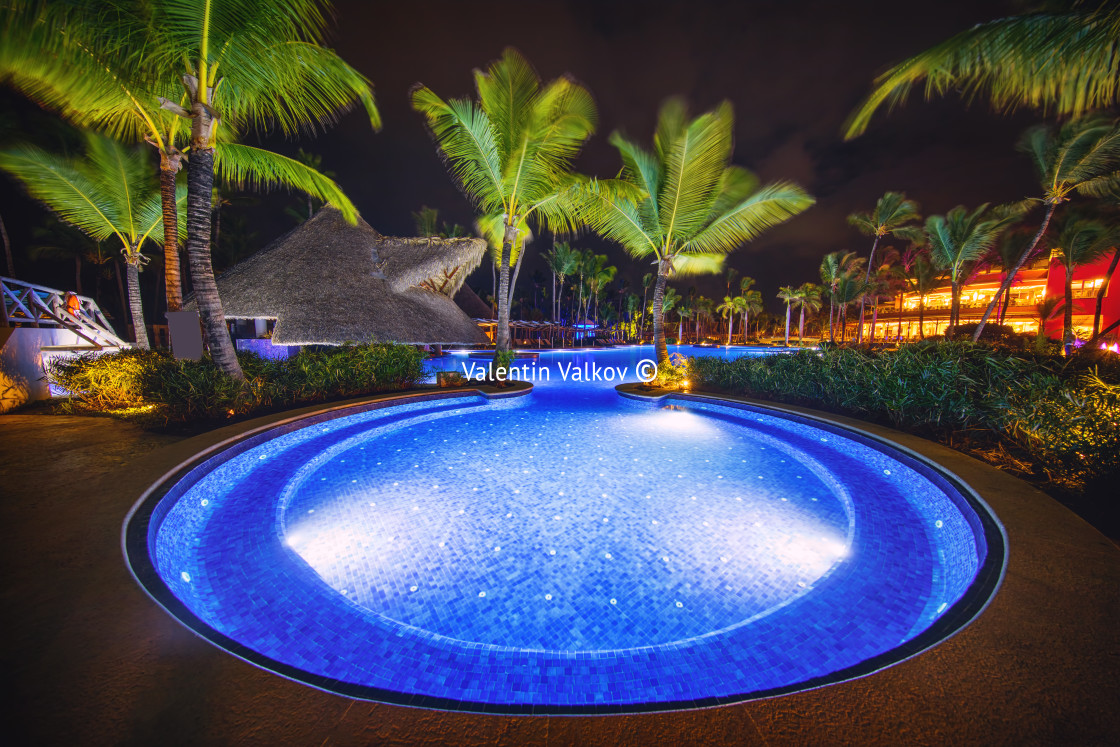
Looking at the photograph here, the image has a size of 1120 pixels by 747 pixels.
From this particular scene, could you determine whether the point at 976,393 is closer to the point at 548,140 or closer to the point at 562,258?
the point at 548,140

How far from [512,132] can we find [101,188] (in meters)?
9.63

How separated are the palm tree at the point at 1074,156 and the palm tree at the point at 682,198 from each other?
10.3 metres

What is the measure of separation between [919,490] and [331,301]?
1382 centimetres

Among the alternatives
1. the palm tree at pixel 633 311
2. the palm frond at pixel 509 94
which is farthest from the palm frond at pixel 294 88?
the palm tree at pixel 633 311

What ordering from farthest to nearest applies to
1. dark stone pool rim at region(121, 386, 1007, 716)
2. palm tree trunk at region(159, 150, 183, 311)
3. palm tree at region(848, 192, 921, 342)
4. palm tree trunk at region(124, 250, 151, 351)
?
palm tree at region(848, 192, 921, 342) < palm tree trunk at region(124, 250, 151, 351) < palm tree trunk at region(159, 150, 183, 311) < dark stone pool rim at region(121, 386, 1007, 716)

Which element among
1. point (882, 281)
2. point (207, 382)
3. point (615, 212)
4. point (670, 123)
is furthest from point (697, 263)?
point (882, 281)

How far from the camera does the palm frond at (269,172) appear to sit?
7293mm

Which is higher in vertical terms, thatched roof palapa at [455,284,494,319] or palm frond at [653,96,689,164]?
palm frond at [653,96,689,164]

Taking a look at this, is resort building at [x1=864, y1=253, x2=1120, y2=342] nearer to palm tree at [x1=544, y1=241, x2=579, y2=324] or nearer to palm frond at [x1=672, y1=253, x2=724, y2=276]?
palm frond at [x1=672, y1=253, x2=724, y2=276]

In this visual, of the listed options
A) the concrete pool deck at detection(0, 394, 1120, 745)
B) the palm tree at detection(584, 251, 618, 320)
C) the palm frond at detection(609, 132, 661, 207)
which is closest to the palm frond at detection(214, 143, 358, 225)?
the palm frond at detection(609, 132, 661, 207)

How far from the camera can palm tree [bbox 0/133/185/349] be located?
7895 millimetres

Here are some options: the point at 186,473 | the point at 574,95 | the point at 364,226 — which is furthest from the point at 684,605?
the point at 364,226

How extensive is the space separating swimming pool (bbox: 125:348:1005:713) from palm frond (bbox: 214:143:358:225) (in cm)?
540

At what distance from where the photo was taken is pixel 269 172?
759 centimetres
